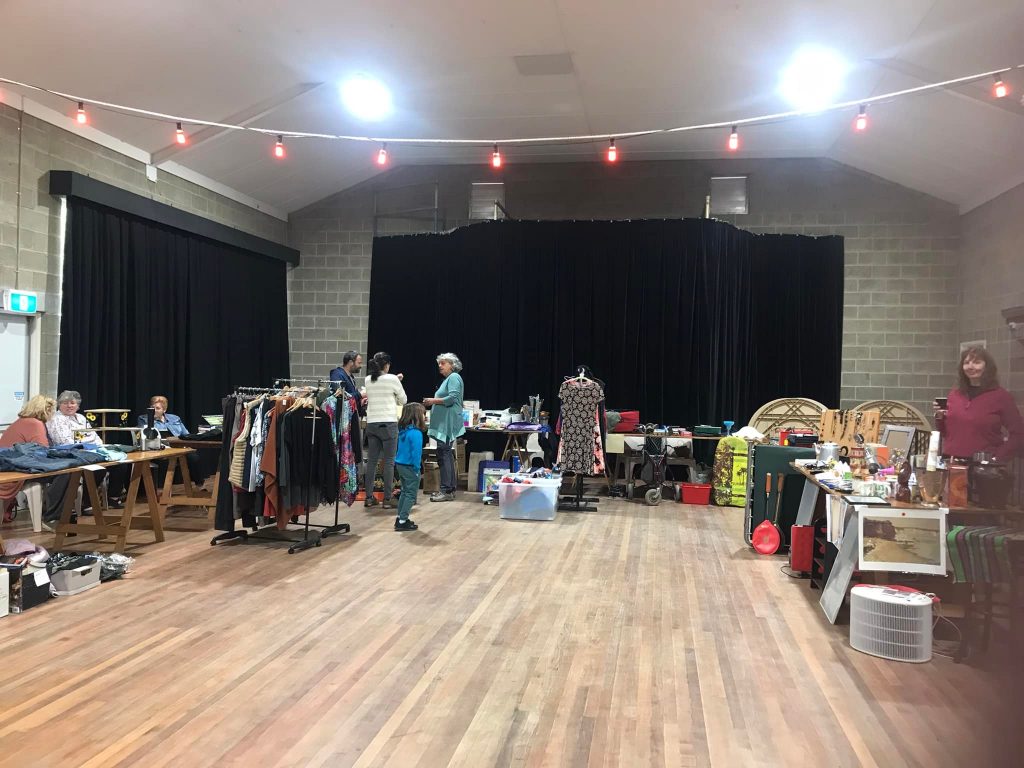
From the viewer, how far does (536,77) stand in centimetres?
652

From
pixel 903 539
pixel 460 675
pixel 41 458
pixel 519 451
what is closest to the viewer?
pixel 460 675

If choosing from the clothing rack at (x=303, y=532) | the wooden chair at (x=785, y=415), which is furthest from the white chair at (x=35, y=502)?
the wooden chair at (x=785, y=415)

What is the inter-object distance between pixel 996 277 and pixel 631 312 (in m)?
3.85

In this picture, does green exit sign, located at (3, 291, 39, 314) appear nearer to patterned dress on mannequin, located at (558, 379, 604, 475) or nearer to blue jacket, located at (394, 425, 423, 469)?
blue jacket, located at (394, 425, 423, 469)

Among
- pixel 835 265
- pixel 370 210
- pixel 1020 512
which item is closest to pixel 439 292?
pixel 370 210

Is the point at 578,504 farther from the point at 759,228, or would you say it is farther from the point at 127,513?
the point at 759,228

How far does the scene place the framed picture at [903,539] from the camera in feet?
11.1

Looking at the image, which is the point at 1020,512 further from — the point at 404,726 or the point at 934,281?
the point at 934,281

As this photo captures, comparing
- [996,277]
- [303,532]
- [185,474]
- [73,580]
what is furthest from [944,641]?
[185,474]

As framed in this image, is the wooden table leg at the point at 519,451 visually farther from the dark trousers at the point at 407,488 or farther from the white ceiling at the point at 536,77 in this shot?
the white ceiling at the point at 536,77

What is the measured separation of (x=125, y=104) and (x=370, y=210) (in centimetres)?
385

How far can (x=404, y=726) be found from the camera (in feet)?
8.37

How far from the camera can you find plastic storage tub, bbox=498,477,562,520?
6.32 m

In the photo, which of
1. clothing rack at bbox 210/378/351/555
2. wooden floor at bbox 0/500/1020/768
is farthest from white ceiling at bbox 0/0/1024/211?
wooden floor at bbox 0/500/1020/768
